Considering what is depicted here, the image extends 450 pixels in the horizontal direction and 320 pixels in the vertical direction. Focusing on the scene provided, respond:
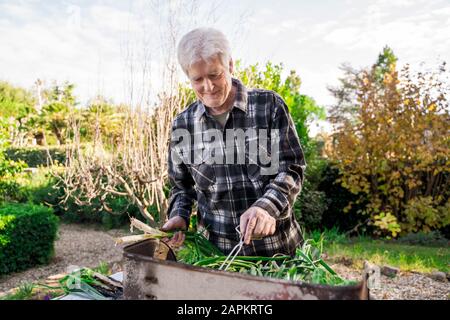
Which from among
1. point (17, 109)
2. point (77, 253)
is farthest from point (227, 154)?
point (17, 109)

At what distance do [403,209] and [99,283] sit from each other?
315 inches

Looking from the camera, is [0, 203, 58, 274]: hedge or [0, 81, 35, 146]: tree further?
[0, 81, 35, 146]: tree

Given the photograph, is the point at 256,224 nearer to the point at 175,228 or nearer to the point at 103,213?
the point at 175,228

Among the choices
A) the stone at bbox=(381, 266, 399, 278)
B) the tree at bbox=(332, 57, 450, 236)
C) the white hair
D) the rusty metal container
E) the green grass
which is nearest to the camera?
the rusty metal container

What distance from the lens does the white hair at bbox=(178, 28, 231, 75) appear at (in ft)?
5.05

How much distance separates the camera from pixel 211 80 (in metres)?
1.60

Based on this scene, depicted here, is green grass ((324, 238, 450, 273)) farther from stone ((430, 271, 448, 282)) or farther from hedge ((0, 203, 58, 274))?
hedge ((0, 203, 58, 274))

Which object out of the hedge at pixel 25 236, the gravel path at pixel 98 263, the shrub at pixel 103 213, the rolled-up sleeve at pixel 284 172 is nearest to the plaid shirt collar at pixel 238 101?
the rolled-up sleeve at pixel 284 172

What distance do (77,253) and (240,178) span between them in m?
6.98

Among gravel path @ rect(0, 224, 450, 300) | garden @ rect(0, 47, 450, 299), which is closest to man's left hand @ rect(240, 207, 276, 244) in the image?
gravel path @ rect(0, 224, 450, 300)

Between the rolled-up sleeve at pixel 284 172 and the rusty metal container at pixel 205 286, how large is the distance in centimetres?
50

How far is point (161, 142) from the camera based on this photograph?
5285 millimetres
